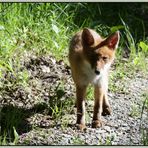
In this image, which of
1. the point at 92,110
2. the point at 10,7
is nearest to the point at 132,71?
the point at 92,110

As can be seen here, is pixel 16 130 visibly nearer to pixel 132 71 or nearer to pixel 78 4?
pixel 132 71

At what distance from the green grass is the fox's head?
0.47 meters

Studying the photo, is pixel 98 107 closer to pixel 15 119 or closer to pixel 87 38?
pixel 87 38

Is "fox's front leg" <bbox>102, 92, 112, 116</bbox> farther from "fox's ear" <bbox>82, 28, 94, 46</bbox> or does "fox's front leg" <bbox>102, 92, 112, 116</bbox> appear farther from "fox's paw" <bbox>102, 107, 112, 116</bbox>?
"fox's ear" <bbox>82, 28, 94, 46</bbox>

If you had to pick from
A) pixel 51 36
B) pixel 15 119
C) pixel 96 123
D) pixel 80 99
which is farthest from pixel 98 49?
pixel 51 36

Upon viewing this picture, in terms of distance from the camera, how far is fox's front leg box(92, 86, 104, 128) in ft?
14.8

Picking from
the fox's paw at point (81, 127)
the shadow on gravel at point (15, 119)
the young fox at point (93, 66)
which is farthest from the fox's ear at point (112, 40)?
the shadow on gravel at point (15, 119)

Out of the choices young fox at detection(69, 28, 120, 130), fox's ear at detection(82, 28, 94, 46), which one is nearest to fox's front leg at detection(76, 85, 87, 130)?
young fox at detection(69, 28, 120, 130)

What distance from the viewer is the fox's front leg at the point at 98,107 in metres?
4.52

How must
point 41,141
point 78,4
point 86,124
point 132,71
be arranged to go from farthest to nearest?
point 78,4
point 132,71
point 86,124
point 41,141

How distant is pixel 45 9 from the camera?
605 cm

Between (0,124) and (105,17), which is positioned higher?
(105,17)

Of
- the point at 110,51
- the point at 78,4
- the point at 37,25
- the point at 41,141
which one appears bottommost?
the point at 41,141

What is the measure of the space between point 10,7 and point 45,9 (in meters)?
0.42
